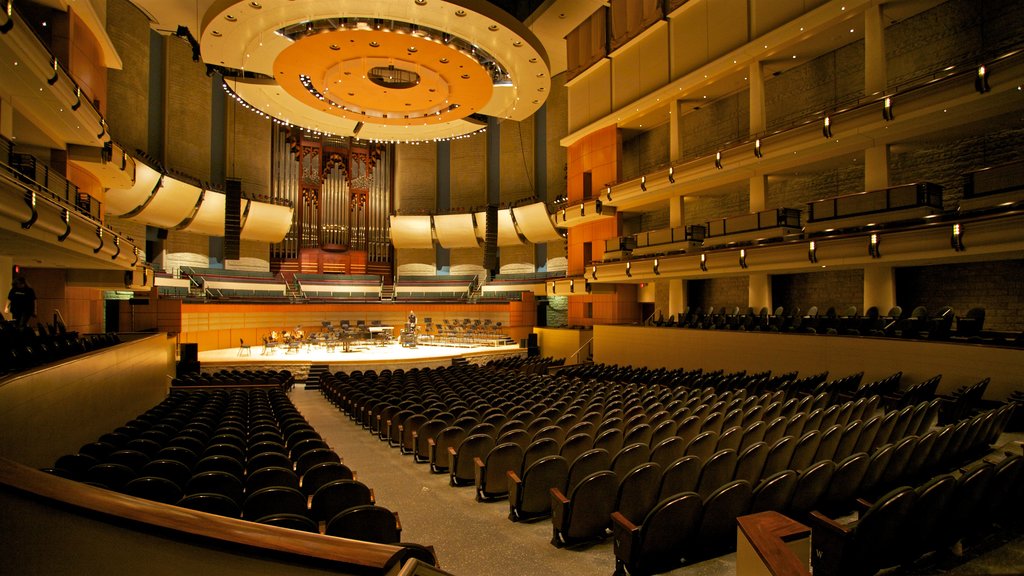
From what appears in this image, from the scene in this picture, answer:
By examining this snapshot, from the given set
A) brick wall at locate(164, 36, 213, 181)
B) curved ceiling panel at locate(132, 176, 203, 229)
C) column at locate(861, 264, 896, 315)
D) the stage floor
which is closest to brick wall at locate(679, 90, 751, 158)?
column at locate(861, 264, 896, 315)

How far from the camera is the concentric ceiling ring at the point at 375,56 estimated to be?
11203mm

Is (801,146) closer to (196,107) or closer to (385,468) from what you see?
(385,468)

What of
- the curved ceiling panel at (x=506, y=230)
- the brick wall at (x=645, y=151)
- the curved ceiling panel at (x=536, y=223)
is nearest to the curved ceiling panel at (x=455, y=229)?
the curved ceiling panel at (x=506, y=230)

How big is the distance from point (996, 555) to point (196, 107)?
24.5 meters

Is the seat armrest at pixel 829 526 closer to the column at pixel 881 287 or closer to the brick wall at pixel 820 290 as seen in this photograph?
the column at pixel 881 287

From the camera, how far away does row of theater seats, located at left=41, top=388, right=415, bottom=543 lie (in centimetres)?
261

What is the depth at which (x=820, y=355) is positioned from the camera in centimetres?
979

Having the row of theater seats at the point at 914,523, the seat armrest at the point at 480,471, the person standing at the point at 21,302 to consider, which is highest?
the person standing at the point at 21,302

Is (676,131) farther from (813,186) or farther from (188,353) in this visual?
(188,353)

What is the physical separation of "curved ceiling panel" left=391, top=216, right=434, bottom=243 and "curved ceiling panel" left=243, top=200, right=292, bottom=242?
4.88 meters

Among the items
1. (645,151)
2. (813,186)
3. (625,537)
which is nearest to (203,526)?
(625,537)

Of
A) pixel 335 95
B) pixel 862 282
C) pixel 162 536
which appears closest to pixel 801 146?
pixel 862 282

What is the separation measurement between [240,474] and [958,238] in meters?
10.9

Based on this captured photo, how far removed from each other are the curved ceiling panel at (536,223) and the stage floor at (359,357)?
6.32m
